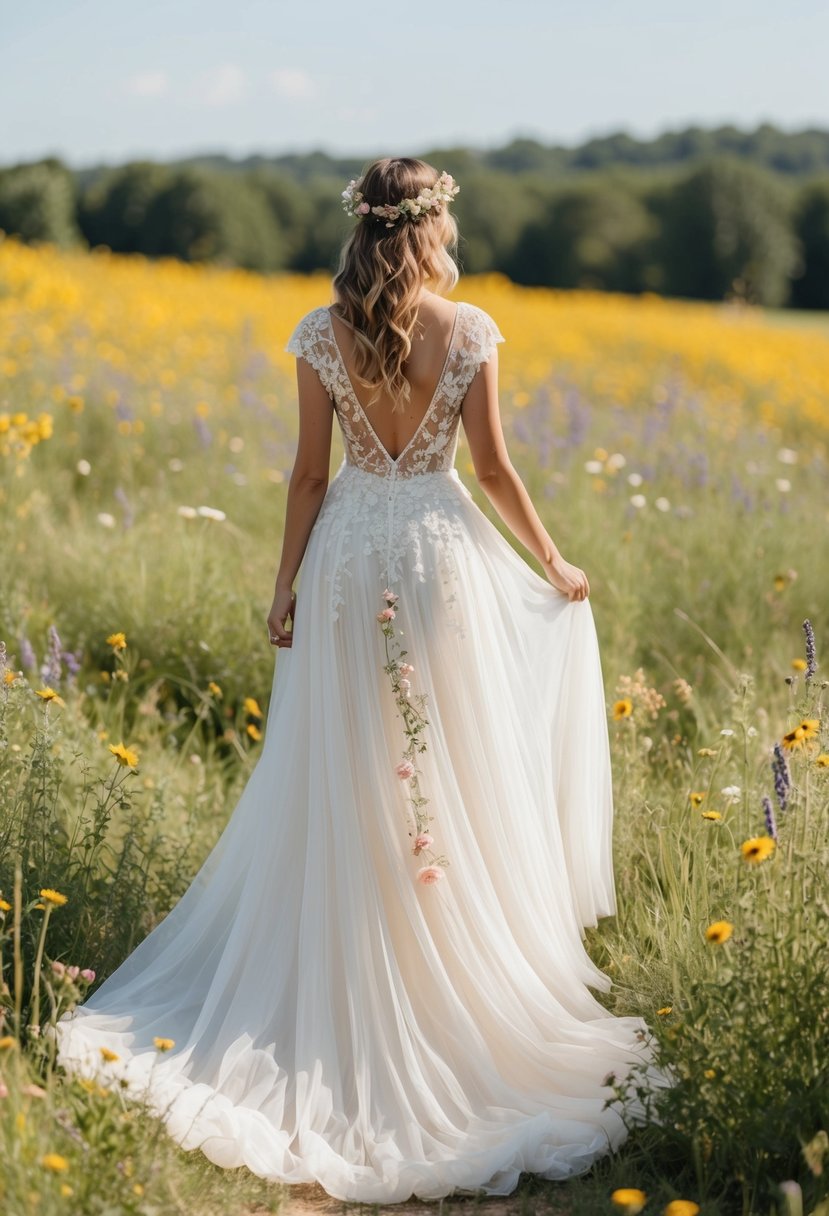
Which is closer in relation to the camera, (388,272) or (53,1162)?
(53,1162)

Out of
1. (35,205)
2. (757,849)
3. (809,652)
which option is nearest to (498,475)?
(809,652)

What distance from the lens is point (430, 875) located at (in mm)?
3053

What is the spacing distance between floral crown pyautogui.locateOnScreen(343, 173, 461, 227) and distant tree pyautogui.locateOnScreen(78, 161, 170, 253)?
4570 centimetres

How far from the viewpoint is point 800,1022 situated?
243cm

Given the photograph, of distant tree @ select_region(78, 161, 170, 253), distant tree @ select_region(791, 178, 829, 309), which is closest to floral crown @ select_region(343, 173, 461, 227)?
distant tree @ select_region(78, 161, 170, 253)

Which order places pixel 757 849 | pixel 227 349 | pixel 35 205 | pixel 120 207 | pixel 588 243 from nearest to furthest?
pixel 757 849
pixel 227 349
pixel 35 205
pixel 120 207
pixel 588 243

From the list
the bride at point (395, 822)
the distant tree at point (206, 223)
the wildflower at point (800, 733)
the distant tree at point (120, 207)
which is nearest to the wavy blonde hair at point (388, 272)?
the bride at point (395, 822)

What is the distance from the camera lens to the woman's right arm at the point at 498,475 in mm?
3152

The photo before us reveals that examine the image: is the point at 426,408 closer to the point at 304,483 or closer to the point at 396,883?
the point at 304,483

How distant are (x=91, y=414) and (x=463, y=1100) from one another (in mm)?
6132

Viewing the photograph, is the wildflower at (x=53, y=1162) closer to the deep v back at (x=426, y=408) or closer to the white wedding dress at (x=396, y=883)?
the white wedding dress at (x=396, y=883)

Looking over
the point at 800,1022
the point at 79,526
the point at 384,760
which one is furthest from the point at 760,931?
the point at 79,526

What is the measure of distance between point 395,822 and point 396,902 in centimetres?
20

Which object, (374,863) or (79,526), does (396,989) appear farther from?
(79,526)
